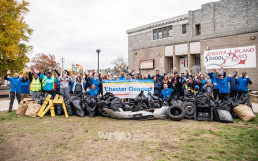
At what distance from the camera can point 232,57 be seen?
1583 centimetres

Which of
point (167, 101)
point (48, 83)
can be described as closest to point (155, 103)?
point (167, 101)

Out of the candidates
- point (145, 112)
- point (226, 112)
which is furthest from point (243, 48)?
point (145, 112)

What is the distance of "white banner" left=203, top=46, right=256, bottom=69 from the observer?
14.9m

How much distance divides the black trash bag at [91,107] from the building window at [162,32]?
22286 millimetres

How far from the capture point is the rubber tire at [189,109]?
6.63m

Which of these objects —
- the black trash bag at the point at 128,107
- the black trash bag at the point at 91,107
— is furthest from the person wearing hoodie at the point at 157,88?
the black trash bag at the point at 91,107

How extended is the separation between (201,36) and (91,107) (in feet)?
50.9

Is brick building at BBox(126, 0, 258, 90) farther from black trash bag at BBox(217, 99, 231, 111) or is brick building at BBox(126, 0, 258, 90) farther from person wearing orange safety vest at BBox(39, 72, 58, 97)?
person wearing orange safety vest at BBox(39, 72, 58, 97)

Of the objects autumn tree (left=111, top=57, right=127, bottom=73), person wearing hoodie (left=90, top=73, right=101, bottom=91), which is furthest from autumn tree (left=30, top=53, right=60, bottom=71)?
person wearing hoodie (left=90, top=73, right=101, bottom=91)

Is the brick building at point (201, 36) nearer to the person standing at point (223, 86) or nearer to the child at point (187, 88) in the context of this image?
the person standing at point (223, 86)

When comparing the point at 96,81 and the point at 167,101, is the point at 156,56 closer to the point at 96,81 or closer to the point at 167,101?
the point at 96,81

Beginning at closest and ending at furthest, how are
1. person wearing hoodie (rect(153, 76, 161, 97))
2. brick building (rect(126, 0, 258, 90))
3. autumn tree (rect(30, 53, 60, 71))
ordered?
person wearing hoodie (rect(153, 76, 161, 97)) < brick building (rect(126, 0, 258, 90)) < autumn tree (rect(30, 53, 60, 71))

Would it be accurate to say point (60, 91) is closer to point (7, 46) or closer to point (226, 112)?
point (226, 112)

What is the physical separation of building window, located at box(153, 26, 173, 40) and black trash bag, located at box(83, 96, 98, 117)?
22286mm
